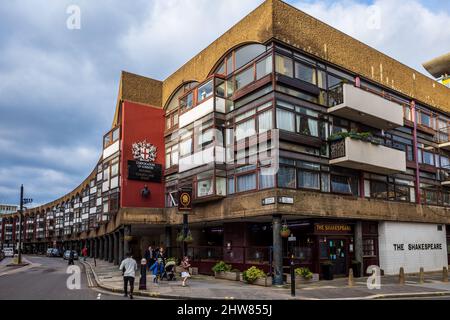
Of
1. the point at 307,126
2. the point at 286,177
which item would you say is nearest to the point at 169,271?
the point at 286,177

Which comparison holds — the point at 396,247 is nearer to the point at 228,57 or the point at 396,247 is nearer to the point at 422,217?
the point at 422,217

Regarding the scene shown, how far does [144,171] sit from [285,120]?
14396 mm

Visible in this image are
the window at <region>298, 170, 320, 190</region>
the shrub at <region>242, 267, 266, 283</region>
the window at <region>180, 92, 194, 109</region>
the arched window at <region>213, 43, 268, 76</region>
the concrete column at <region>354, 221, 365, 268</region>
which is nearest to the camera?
the shrub at <region>242, 267, 266, 283</region>

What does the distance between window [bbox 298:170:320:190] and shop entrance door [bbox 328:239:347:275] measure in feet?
10.3

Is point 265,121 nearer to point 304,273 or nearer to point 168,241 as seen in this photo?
point 304,273

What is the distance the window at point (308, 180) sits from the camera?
2256 centimetres

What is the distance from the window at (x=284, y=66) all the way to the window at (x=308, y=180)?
17.3 feet

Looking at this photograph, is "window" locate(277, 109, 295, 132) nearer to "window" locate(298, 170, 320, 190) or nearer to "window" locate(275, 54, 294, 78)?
"window" locate(275, 54, 294, 78)

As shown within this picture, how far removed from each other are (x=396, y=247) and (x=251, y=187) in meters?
10.7

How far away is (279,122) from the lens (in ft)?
72.8

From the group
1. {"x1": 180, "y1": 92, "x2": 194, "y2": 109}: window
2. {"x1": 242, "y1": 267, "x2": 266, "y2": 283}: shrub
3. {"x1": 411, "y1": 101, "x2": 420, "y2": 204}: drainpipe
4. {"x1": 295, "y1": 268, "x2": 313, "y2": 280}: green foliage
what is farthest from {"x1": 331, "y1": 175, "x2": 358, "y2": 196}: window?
{"x1": 180, "y1": 92, "x2": 194, "y2": 109}: window

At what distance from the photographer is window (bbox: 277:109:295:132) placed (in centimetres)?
2225

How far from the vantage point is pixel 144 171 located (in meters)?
33.2

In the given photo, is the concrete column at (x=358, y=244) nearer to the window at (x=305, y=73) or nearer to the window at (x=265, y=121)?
the window at (x=265, y=121)
